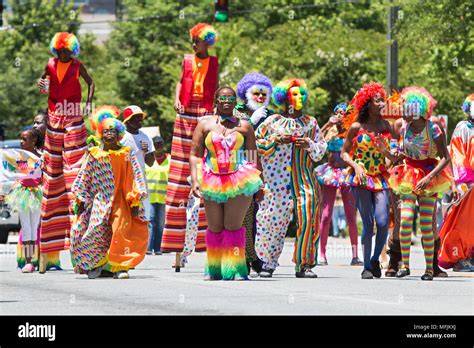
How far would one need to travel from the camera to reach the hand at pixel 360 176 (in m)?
16.2

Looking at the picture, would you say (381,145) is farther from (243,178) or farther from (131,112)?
(131,112)

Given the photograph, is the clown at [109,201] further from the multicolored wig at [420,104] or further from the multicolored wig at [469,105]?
the multicolored wig at [469,105]

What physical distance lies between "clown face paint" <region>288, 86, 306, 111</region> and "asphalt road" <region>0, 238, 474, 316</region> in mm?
1848

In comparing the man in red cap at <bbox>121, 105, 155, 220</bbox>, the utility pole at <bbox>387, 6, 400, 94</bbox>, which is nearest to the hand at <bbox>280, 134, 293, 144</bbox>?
the man in red cap at <bbox>121, 105, 155, 220</bbox>

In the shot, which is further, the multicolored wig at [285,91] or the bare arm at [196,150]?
the multicolored wig at [285,91]

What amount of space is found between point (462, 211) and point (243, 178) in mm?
3571

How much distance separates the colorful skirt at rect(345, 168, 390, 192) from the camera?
53.4 ft

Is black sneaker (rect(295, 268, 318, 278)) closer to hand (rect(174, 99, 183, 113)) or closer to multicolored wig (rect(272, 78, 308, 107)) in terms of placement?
multicolored wig (rect(272, 78, 308, 107))

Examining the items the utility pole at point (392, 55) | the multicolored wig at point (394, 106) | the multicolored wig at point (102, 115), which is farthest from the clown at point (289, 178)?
the utility pole at point (392, 55)

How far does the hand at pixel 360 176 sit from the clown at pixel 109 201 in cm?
Answer: 226

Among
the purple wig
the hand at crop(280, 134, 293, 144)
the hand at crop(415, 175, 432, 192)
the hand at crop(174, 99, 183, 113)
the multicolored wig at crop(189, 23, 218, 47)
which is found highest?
the multicolored wig at crop(189, 23, 218, 47)
